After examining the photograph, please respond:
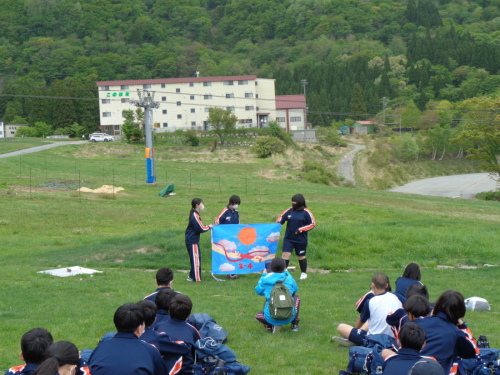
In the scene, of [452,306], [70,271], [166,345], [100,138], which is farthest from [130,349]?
[100,138]

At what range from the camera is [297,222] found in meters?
17.0

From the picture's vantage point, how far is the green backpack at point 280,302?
11328mm

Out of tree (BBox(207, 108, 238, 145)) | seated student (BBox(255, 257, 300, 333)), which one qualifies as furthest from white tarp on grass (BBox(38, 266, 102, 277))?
tree (BBox(207, 108, 238, 145))

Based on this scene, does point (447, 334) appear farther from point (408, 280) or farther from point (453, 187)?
point (453, 187)

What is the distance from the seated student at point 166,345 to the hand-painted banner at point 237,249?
31.8 ft

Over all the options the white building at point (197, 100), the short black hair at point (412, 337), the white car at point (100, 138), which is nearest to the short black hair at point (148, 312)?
the short black hair at point (412, 337)

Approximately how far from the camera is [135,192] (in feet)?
153

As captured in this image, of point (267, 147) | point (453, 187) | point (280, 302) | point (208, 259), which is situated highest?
point (280, 302)

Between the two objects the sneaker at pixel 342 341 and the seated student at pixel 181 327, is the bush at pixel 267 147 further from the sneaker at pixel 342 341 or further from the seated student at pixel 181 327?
the seated student at pixel 181 327

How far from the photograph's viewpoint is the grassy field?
1153 centimetres

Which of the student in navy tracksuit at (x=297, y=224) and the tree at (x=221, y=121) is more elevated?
the tree at (x=221, y=121)

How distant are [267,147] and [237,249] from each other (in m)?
64.5

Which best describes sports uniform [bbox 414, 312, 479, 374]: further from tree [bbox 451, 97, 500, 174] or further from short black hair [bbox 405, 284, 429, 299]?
tree [bbox 451, 97, 500, 174]

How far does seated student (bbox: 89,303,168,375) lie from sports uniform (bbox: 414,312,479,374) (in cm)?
312
